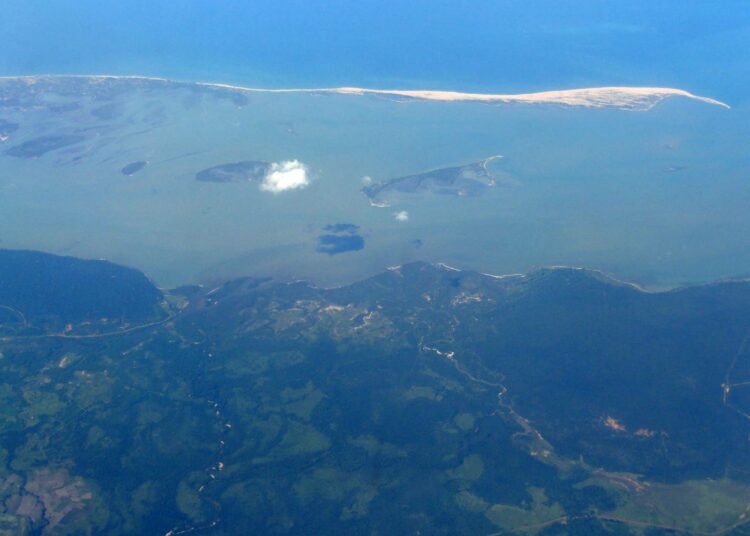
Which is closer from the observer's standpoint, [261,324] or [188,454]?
[188,454]

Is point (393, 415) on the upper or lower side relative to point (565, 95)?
lower

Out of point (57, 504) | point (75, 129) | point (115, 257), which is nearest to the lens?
point (57, 504)

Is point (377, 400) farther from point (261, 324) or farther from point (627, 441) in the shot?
point (627, 441)

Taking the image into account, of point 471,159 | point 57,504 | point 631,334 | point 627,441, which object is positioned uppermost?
point 471,159

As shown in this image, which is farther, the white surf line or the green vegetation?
the white surf line

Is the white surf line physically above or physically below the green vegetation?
above

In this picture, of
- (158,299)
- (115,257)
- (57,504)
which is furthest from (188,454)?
(115,257)

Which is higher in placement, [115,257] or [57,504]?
[115,257]

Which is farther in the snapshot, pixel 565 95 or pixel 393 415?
pixel 565 95

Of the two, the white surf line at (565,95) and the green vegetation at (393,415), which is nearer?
the green vegetation at (393,415)

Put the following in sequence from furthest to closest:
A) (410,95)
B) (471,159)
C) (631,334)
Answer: (410,95) < (471,159) < (631,334)

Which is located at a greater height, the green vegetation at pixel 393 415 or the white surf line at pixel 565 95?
the white surf line at pixel 565 95
